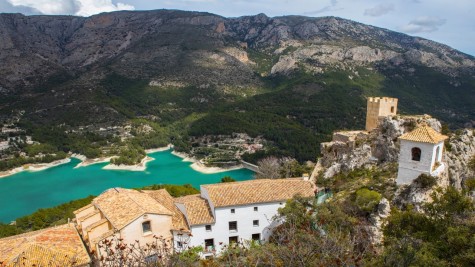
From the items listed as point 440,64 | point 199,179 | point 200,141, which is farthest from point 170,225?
point 440,64

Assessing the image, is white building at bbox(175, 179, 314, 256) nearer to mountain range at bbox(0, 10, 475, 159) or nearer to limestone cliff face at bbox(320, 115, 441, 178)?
limestone cliff face at bbox(320, 115, 441, 178)

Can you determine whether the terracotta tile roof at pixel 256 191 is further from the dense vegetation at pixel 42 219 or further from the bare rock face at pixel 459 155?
the dense vegetation at pixel 42 219

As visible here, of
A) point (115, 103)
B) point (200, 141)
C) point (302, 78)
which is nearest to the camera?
point (200, 141)

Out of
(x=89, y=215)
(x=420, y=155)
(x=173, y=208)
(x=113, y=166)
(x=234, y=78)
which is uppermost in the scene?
(x=234, y=78)

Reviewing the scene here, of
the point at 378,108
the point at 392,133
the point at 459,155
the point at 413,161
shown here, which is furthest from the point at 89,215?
the point at 378,108

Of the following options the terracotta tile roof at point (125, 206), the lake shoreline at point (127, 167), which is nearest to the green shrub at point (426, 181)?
the terracotta tile roof at point (125, 206)

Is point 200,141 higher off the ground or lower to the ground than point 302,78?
lower

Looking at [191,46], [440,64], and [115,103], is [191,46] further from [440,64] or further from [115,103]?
[440,64]

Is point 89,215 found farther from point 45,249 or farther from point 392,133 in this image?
point 392,133
